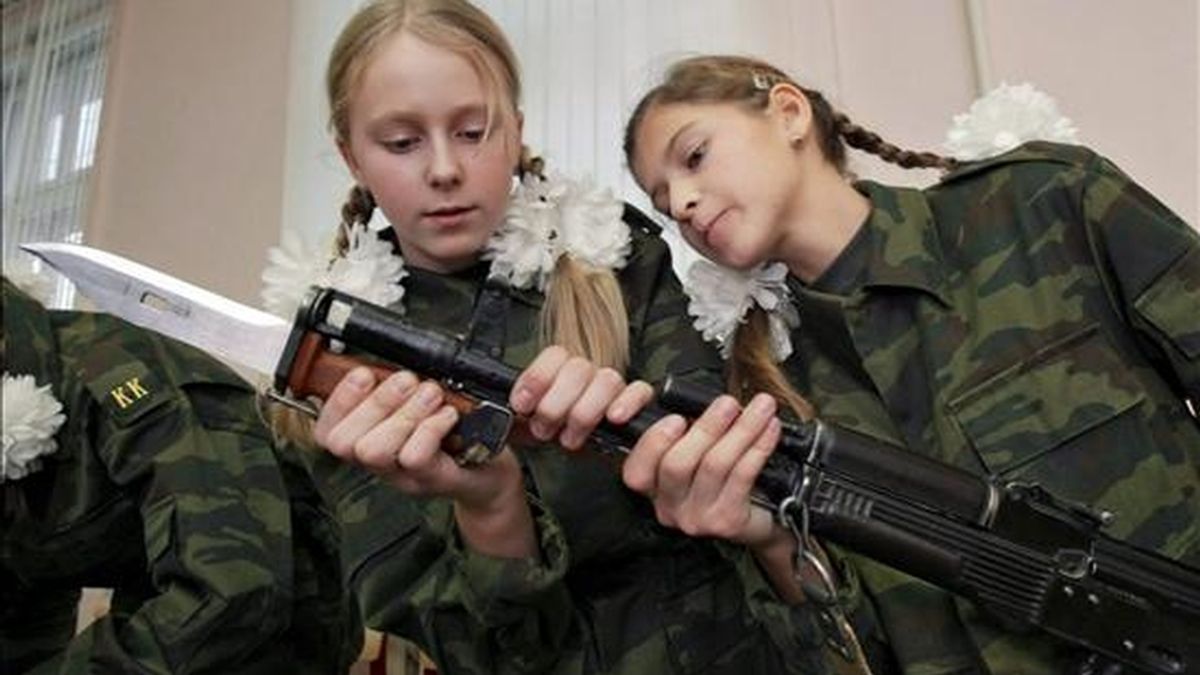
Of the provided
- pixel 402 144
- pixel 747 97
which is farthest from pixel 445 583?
pixel 747 97

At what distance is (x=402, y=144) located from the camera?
→ 800 millimetres

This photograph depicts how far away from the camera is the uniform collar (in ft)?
2.42

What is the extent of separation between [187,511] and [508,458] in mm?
434

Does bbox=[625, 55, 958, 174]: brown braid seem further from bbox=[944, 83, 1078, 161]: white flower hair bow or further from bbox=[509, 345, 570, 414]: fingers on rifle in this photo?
bbox=[509, 345, 570, 414]: fingers on rifle

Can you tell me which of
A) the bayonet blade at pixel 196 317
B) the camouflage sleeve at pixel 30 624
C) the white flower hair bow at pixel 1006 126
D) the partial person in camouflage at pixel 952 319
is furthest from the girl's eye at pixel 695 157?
the camouflage sleeve at pixel 30 624

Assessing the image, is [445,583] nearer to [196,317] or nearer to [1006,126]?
[196,317]

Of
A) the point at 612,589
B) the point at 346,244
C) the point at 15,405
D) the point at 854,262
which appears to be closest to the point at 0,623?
the point at 15,405

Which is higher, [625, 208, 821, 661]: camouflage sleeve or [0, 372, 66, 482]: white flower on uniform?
[625, 208, 821, 661]: camouflage sleeve

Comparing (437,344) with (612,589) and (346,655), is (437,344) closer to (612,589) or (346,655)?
(612,589)

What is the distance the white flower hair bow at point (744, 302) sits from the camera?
0.80 meters

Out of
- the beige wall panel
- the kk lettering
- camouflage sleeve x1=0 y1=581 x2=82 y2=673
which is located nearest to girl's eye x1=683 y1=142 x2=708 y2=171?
the kk lettering

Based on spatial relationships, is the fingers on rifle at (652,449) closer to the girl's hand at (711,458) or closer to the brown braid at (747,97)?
the girl's hand at (711,458)

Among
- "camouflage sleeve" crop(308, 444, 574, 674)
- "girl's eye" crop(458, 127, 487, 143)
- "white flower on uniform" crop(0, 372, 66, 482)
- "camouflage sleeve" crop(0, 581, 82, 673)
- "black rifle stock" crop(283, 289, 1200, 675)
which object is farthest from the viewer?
"camouflage sleeve" crop(0, 581, 82, 673)

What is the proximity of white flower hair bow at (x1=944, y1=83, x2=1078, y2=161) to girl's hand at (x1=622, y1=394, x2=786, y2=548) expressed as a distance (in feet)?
1.24
